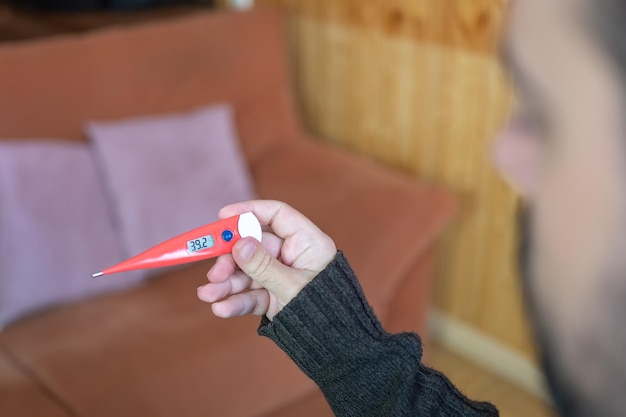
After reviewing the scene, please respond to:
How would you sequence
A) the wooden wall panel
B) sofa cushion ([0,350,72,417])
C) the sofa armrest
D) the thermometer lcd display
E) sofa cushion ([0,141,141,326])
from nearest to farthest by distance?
the thermometer lcd display, sofa cushion ([0,350,72,417]), sofa cushion ([0,141,141,326]), the sofa armrest, the wooden wall panel

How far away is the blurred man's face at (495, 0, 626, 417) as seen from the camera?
28cm

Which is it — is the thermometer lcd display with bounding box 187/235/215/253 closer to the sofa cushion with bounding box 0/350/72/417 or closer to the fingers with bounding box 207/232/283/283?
the fingers with bounding box 207/232/283/283

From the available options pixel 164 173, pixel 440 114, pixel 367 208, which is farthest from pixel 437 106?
pixel 164 173

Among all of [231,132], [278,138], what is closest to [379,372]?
[231,132]

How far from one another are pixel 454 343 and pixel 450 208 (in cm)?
54

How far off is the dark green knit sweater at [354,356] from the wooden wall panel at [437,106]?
41.4 inches

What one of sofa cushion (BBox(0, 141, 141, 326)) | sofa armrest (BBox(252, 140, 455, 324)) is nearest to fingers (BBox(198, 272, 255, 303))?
sofa armrest (BBox(252, 140, 455, 324))

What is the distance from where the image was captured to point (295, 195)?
1.78 meters

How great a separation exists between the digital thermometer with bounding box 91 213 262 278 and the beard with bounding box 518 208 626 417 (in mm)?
518

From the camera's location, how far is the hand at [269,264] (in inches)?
29.2

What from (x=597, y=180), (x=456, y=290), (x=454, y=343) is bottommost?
(x=454, y=343)

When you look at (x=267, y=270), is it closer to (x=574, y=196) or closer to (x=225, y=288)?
(x=225, y=288)

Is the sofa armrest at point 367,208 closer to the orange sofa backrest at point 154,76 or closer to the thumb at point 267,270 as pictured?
the orange sofa backrest at point 154,76

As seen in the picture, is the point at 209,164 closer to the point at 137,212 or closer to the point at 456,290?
the point at 137,212
